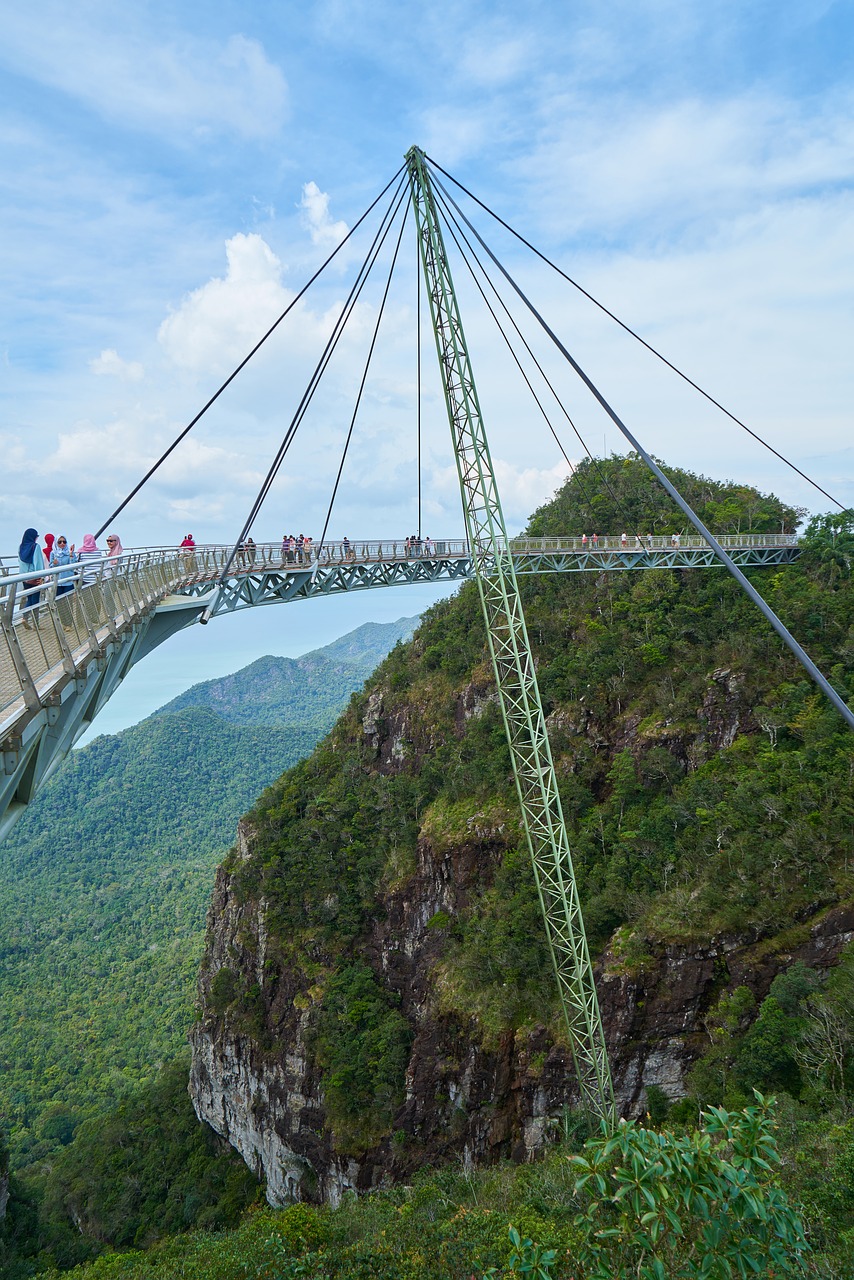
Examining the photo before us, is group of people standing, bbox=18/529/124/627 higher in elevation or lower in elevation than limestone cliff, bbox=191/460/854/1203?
higher

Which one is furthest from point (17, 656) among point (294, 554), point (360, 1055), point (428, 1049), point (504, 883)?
point (360, 1055)

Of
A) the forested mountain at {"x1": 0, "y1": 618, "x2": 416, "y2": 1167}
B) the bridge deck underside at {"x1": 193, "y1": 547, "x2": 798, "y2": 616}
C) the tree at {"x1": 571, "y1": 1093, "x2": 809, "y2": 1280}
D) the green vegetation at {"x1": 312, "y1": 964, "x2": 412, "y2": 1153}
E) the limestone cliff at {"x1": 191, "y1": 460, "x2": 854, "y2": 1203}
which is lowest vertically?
the forested mountain at {"x1": 0, "y1": 618, "x2": 416, "y2": 1167}

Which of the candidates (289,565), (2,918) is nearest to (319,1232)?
(289,565)

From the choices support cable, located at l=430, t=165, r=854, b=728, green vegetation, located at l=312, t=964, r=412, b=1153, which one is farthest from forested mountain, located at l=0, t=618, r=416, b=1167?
support cable, located at l=430, t=165, r=854, b=728

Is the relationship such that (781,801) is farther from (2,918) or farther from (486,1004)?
(2,918)

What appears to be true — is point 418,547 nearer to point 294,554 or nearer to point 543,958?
point 294,554

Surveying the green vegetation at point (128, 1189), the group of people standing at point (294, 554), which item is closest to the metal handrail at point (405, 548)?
the group of people standing at point (294, 554)

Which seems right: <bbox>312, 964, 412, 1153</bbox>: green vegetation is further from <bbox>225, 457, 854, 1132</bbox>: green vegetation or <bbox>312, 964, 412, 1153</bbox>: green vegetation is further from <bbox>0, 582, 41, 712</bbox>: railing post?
<bbox>0, 582, 41, 712</bbox>: railing post
